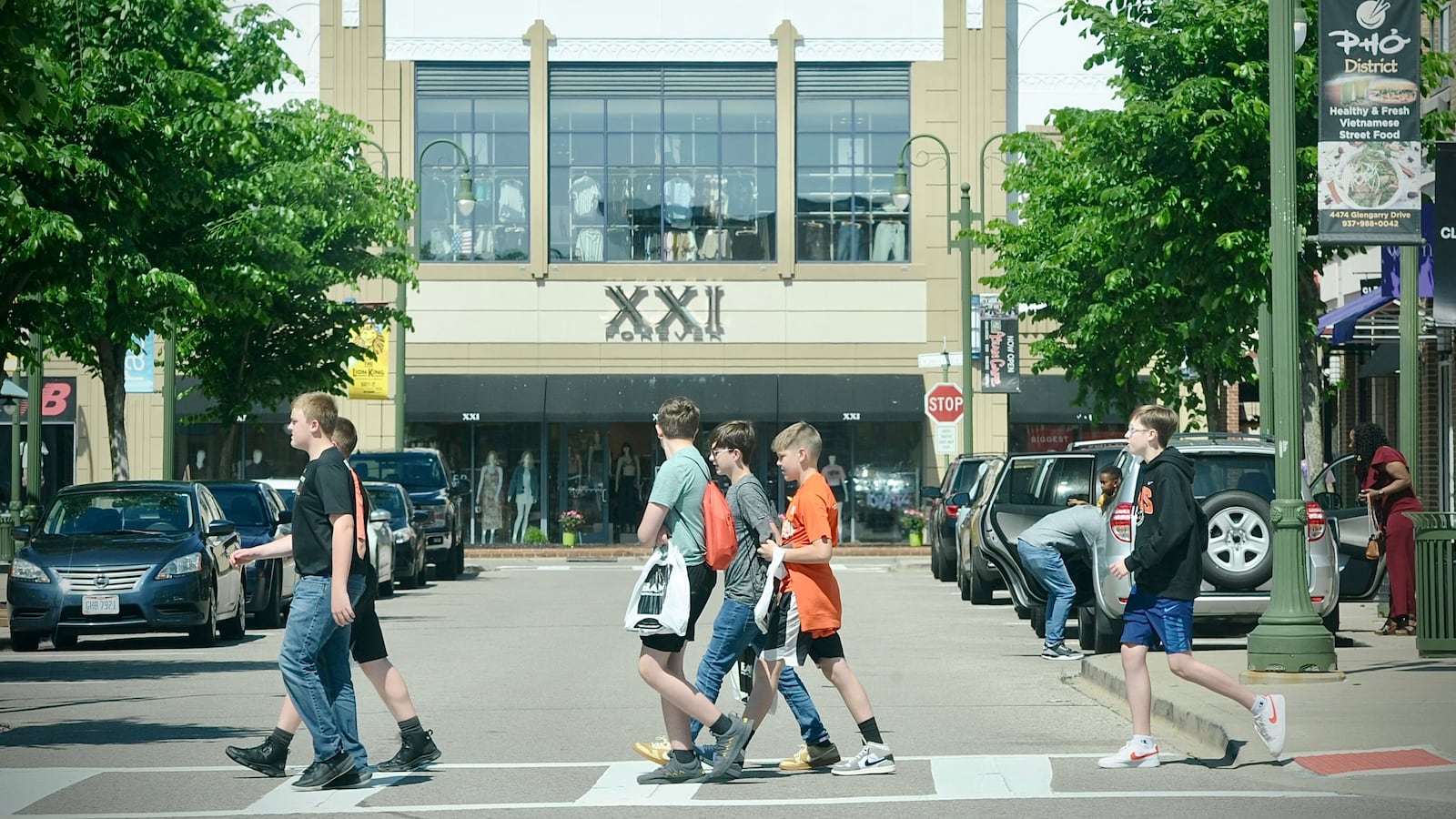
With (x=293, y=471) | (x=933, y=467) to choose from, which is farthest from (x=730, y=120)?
(x=293, y=471)

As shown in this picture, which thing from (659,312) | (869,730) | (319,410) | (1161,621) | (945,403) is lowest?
(869,730)

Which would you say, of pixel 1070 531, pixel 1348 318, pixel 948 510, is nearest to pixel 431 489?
pixel 948 510

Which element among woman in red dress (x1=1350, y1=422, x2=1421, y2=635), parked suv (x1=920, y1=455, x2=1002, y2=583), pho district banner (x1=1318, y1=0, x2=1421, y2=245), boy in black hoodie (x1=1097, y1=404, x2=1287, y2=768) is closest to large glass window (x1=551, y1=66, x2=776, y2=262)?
parked suv (x1=920, y1=455, x2=1002, y2=583)

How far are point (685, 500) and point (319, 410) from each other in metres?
1.87

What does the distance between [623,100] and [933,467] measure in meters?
10.5

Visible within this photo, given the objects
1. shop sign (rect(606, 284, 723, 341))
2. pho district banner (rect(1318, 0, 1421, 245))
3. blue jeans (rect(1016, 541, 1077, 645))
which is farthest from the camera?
shop sign (rect(606, 284, 723, 341))

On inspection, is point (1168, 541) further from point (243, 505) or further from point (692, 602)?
point (243, 505)

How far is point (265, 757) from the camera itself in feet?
34.9

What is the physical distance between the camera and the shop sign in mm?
46875

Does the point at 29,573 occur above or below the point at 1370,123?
below

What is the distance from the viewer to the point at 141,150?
682 inches

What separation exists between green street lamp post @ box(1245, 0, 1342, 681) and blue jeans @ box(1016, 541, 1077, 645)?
338 cm

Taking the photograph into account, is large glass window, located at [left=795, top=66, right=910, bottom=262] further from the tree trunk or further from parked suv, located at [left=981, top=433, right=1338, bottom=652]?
parked suv, located at [left=981, top=433, right=1338, bottom=652]

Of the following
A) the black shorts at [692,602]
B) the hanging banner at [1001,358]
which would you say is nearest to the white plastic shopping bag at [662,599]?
the black shorts at [692,602]
